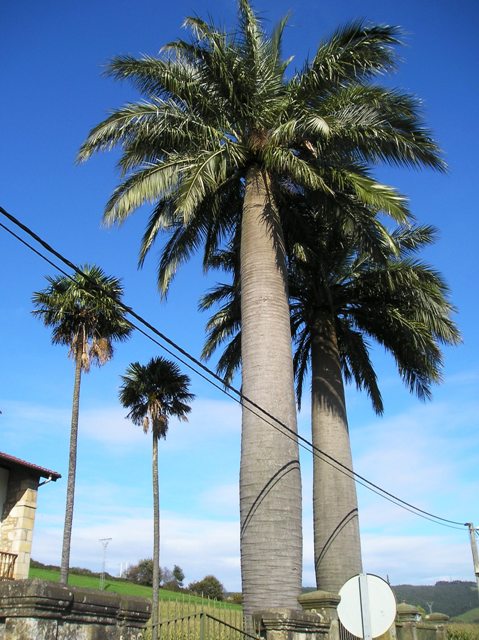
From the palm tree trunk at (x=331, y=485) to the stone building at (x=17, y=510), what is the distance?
10.00m


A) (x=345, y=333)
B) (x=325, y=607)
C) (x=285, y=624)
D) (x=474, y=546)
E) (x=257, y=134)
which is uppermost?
(x=257, y=134)

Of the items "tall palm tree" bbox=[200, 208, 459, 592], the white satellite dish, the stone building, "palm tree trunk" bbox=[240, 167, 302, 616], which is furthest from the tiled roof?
the white satellite dish

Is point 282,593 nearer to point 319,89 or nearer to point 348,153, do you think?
point 348,153

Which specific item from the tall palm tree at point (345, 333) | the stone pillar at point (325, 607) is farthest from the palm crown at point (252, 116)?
the stone pillar at point (325, 607)

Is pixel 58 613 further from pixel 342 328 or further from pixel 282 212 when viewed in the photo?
pixel 342 328

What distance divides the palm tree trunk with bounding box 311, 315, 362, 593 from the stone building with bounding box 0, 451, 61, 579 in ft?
32.8

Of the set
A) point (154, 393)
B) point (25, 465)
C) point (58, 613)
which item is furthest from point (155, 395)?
point (58, 613)

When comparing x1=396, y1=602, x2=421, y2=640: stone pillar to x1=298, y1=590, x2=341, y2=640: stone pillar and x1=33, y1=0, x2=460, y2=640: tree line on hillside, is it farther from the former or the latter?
x1=298, y1=590, x2=341, y2=640: stone pillar

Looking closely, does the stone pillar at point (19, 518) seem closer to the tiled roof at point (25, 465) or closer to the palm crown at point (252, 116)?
the tiled roof at point (25, 465)

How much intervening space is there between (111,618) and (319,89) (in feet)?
40.7

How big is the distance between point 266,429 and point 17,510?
12.9m

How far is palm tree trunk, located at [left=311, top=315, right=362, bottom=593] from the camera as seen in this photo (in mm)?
15797

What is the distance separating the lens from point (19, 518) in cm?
2098

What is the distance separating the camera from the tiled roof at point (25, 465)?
20384mm
